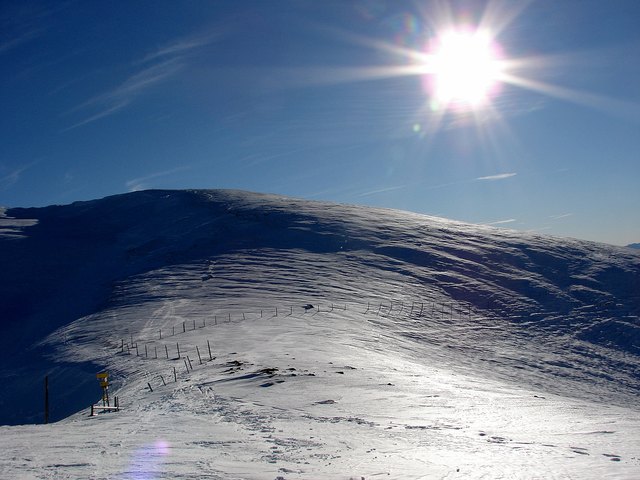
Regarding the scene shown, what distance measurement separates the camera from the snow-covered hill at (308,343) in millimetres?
10273

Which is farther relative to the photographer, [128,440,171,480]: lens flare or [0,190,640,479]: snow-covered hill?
[0,190,640,479]: snow-covered hill

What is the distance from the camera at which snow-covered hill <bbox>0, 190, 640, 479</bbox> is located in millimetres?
10273

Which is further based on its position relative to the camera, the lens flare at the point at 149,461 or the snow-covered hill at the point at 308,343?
the snow-covered hill at the point at 308,343

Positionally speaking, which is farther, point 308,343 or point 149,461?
point 308,343

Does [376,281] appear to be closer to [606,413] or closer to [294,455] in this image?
[606,413]

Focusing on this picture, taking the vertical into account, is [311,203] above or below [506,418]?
above

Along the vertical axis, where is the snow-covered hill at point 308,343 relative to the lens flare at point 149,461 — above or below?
above

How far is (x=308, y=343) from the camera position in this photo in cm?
2752

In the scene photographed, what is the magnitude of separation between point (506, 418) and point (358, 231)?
50.8m

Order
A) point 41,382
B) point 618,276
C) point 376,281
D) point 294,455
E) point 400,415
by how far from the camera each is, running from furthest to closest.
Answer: point 618,276, point 376,281, point 41,382, point 400,415, point 294,455

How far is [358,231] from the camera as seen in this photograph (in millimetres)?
64750

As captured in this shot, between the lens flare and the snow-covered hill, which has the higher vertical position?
the snow-covered hill

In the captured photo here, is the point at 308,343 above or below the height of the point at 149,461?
above

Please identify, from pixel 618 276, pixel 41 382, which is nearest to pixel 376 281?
pixel 618 276
